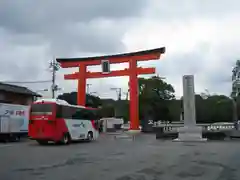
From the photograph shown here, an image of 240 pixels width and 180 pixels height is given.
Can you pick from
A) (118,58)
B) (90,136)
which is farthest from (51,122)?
(118,58)

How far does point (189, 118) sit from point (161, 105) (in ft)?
101

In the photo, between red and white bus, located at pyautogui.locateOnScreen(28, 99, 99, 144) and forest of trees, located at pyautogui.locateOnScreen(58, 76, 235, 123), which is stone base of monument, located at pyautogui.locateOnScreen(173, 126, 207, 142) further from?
forest of trees, located at pyautogui.locateOnScreen(58, 76, 235, 123)

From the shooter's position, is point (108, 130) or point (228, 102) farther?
point (228, 102)

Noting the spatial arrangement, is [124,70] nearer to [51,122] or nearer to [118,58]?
[118,58]

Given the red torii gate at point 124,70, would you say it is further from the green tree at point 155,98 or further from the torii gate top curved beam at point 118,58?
the green tree at point 155,98

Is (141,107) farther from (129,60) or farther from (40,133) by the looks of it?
(40,133)

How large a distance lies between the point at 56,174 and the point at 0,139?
19.5m

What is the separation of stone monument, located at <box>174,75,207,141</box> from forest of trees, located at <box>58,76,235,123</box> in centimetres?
2613

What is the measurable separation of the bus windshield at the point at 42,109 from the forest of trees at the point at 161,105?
31.6 metres

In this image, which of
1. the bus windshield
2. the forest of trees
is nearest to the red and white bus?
the bus windshield

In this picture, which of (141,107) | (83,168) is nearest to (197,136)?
(83,168)

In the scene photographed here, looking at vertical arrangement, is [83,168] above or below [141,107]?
below

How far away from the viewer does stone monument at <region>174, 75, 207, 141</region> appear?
26375 mm

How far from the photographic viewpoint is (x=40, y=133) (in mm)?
23047
